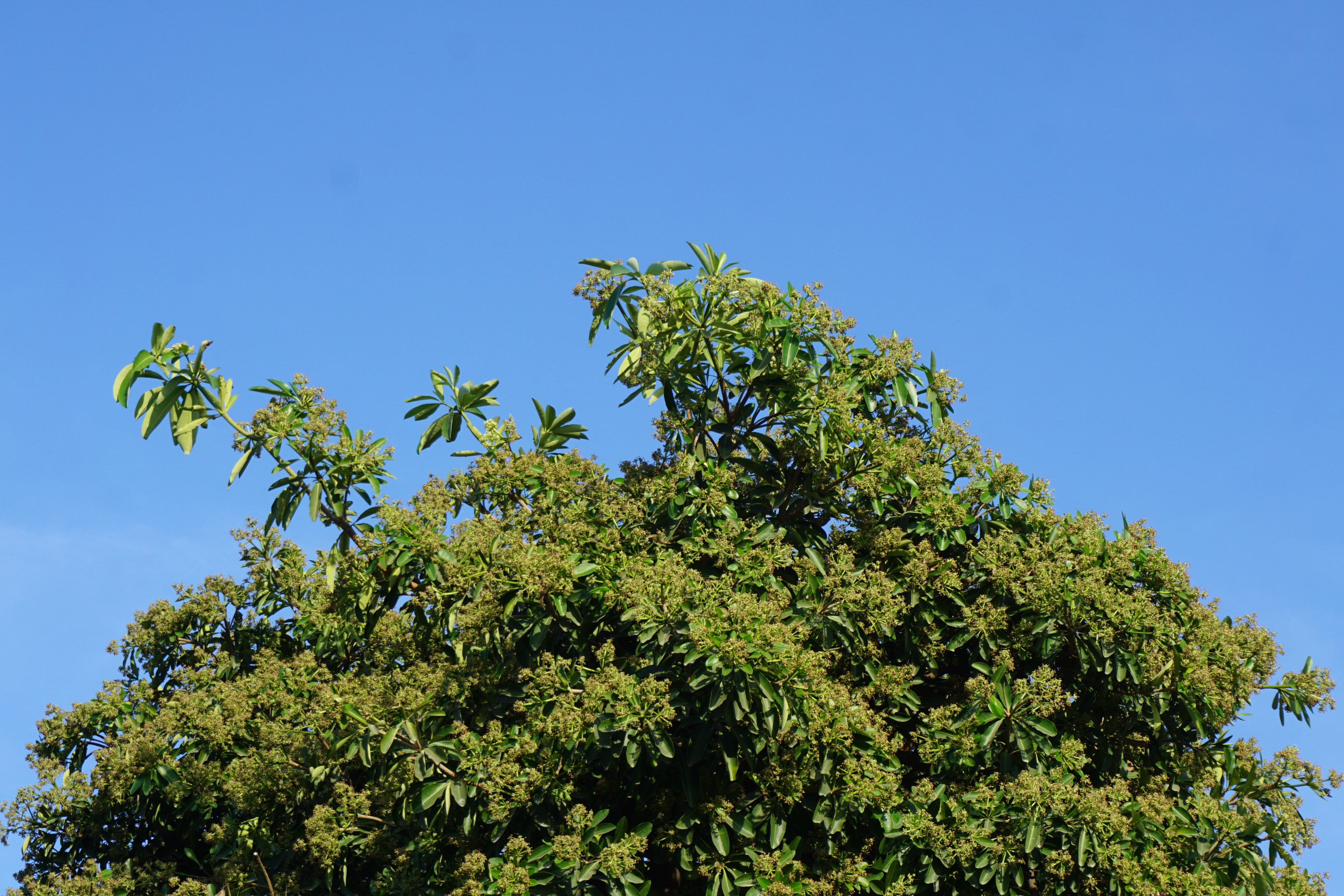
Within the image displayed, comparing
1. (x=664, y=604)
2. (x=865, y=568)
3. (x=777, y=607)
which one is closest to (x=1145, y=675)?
(x=865, y=568)

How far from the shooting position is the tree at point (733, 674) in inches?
303

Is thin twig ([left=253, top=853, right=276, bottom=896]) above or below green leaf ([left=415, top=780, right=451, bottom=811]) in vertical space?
below

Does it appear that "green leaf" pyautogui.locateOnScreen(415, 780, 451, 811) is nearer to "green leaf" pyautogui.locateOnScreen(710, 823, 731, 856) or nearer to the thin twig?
"green leaf" pyautogui.locateOnScreen(710, 823, 731, 856)

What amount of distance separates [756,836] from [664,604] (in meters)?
1.83

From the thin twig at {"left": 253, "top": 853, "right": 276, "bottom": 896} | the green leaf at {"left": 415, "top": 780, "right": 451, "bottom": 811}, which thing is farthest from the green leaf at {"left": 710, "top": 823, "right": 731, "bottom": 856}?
the thin twig at {"left": 253, "top": 853, "right": 276, "bottom": 896}

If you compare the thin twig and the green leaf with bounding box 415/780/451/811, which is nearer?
the green leaf with bounding box 415/780/451/811

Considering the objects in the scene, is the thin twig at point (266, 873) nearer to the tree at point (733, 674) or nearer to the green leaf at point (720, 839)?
the tree at point (733, 674)

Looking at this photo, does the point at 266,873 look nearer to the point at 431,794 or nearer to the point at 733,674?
the point at 431,794

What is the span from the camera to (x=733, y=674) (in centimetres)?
711

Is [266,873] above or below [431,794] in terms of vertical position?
below

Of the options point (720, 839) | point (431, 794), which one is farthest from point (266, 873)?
point (720, 839)

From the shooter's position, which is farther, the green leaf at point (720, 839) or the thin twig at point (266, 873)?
the thin twig at point (266, 873)

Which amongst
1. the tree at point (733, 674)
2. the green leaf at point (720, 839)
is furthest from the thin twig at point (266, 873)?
the green leaf at point (720, 839)

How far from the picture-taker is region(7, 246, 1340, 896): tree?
25.2 ft
